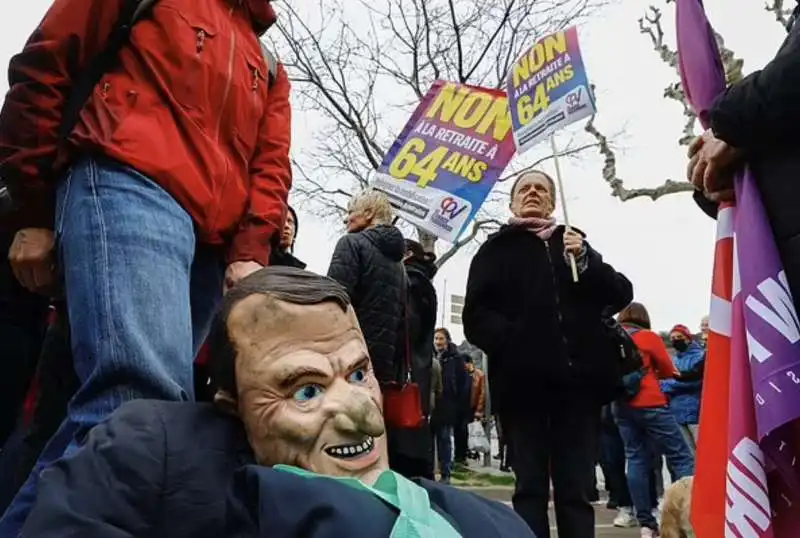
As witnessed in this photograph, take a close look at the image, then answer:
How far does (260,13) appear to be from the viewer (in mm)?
2594

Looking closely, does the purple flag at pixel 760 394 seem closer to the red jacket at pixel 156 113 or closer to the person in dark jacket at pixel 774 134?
the person in dark jacket at pixel 774 134

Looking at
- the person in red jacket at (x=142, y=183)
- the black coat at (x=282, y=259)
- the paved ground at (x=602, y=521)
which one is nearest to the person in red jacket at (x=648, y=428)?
the paved ground at (x=602, y=521)

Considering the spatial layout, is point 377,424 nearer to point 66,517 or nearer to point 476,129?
point 66,517

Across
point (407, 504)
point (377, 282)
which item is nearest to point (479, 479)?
point (377, 282)

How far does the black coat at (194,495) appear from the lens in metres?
1.37

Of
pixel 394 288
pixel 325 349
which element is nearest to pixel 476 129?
pixel 394 288

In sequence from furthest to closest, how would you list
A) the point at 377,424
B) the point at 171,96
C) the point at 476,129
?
the point at 476,129 → the point at 171,96 → the point at 377,424

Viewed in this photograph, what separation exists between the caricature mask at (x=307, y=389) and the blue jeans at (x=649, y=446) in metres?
5.36

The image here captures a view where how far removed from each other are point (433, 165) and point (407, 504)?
6.51 metres

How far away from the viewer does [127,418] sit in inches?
61.2

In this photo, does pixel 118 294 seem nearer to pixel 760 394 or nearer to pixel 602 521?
pixel 760 394

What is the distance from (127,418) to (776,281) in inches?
59.4

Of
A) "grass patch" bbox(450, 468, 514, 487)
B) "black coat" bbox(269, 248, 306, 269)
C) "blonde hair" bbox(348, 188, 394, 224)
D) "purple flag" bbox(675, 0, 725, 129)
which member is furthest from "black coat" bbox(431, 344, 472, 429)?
"purple flag" bbox(675, 0, 725, 129)

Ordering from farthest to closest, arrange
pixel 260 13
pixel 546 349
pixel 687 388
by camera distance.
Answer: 1. pixel 687 388
2. pixel 546 349
3. pixel 260 13
